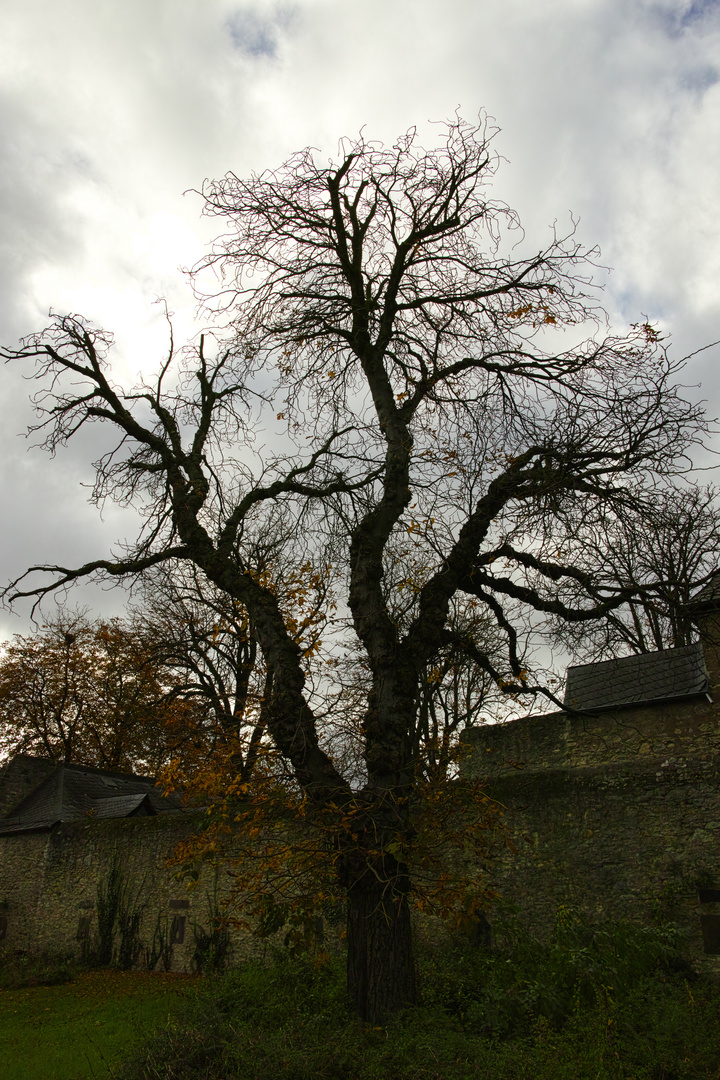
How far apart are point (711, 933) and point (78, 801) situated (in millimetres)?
15480

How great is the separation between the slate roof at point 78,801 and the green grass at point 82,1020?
14.8ft

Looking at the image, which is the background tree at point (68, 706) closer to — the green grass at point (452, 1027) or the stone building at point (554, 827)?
the stone building at point (554, 827)

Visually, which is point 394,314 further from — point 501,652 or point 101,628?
point 101,628

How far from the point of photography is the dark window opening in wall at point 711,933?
7334 millimetres

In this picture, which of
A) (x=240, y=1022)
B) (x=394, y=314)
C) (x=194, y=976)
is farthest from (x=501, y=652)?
(x=194, y=976)

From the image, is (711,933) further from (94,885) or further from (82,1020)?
(94,885)

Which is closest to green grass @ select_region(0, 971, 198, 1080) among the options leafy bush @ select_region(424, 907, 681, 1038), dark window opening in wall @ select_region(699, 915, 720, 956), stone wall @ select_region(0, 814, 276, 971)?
stone wall @ select_region(0, 814, 276, 971)

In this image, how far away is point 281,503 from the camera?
7.02 metres

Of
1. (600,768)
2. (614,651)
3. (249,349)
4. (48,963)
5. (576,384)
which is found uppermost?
(249,349)

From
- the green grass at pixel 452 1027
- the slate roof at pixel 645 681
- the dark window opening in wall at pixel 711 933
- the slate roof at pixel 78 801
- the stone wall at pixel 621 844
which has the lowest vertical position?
the green grass at pixel 452 1027

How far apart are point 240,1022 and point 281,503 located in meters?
4.53

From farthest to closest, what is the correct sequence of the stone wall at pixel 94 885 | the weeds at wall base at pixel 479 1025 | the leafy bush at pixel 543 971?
1. the stone wall at pixel 94 885
2. the leafy bush at pixel 543 971
3. the weeds at wall base at pixel 479 1025

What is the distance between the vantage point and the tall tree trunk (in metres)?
4.82

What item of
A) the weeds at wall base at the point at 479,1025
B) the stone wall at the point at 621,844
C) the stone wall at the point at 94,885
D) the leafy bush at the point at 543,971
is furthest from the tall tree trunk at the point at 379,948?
the stone wall at the point at 94,885
